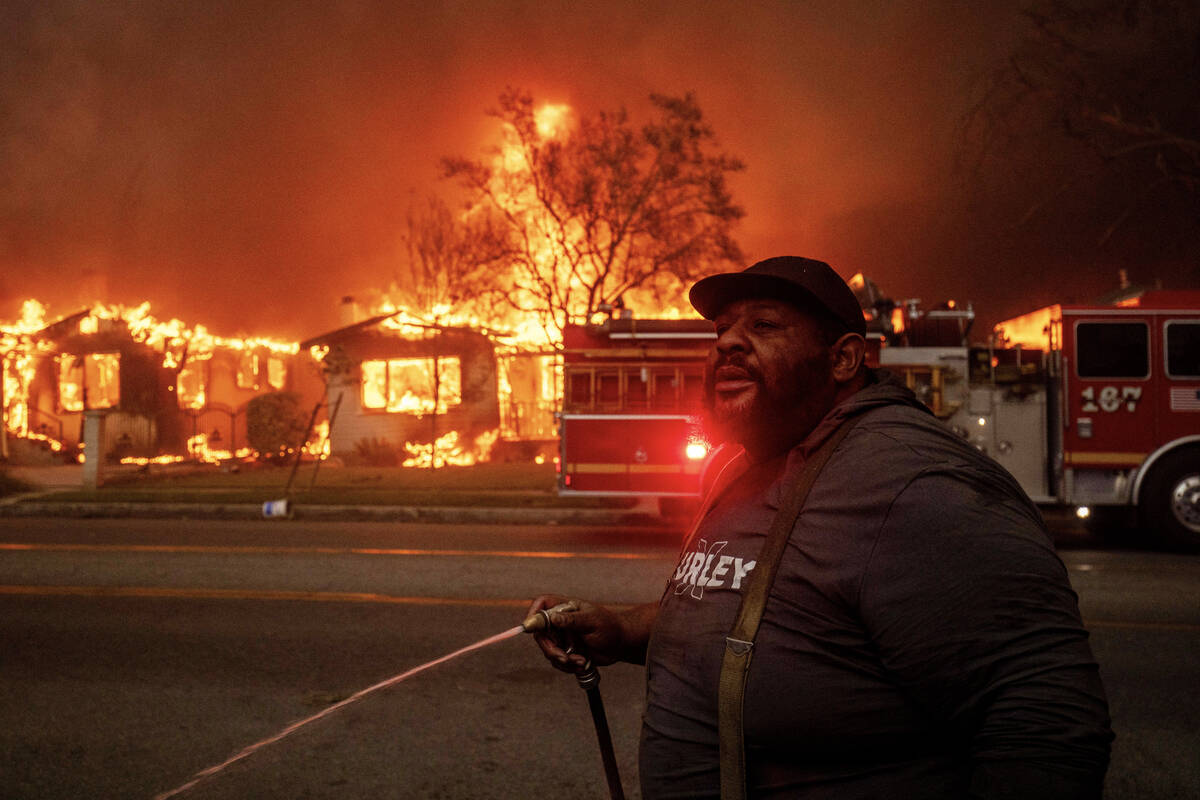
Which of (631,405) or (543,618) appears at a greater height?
(631,405)

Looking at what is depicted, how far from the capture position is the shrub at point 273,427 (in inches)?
875

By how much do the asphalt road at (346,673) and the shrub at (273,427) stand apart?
42.4 ft

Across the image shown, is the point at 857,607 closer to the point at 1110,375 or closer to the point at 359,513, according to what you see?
the point at 1110,375

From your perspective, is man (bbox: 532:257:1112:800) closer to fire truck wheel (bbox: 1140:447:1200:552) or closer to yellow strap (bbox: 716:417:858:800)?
yellow strap (bbox: 716:417:858:800)

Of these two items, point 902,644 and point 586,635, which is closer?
point 902,644

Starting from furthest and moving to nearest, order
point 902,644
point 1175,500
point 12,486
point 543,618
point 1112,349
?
point 12,486, point 1112,349, point 1175,500, point 543,618, point 902,644

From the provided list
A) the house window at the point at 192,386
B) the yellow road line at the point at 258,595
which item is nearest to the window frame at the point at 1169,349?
the yellow road line at the point at 258,595

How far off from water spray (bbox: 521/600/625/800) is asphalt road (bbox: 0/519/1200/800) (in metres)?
1.61

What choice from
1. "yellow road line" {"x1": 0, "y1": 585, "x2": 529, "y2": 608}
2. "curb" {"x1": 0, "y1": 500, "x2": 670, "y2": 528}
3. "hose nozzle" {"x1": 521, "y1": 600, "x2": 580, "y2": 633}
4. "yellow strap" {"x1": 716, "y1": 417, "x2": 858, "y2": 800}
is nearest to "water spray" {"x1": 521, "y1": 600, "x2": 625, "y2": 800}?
"hose nozzle" {"x1": 521, "y1": 600, "x2": 580, "y2": 633}

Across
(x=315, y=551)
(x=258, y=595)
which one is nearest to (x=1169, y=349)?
(x=315, y=551)

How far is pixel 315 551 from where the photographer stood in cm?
937

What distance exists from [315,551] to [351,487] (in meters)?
7.02

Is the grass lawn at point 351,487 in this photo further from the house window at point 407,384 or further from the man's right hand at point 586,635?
the man's right hand at point 586,635

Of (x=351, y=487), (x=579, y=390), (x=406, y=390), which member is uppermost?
(x=406, y=390)
